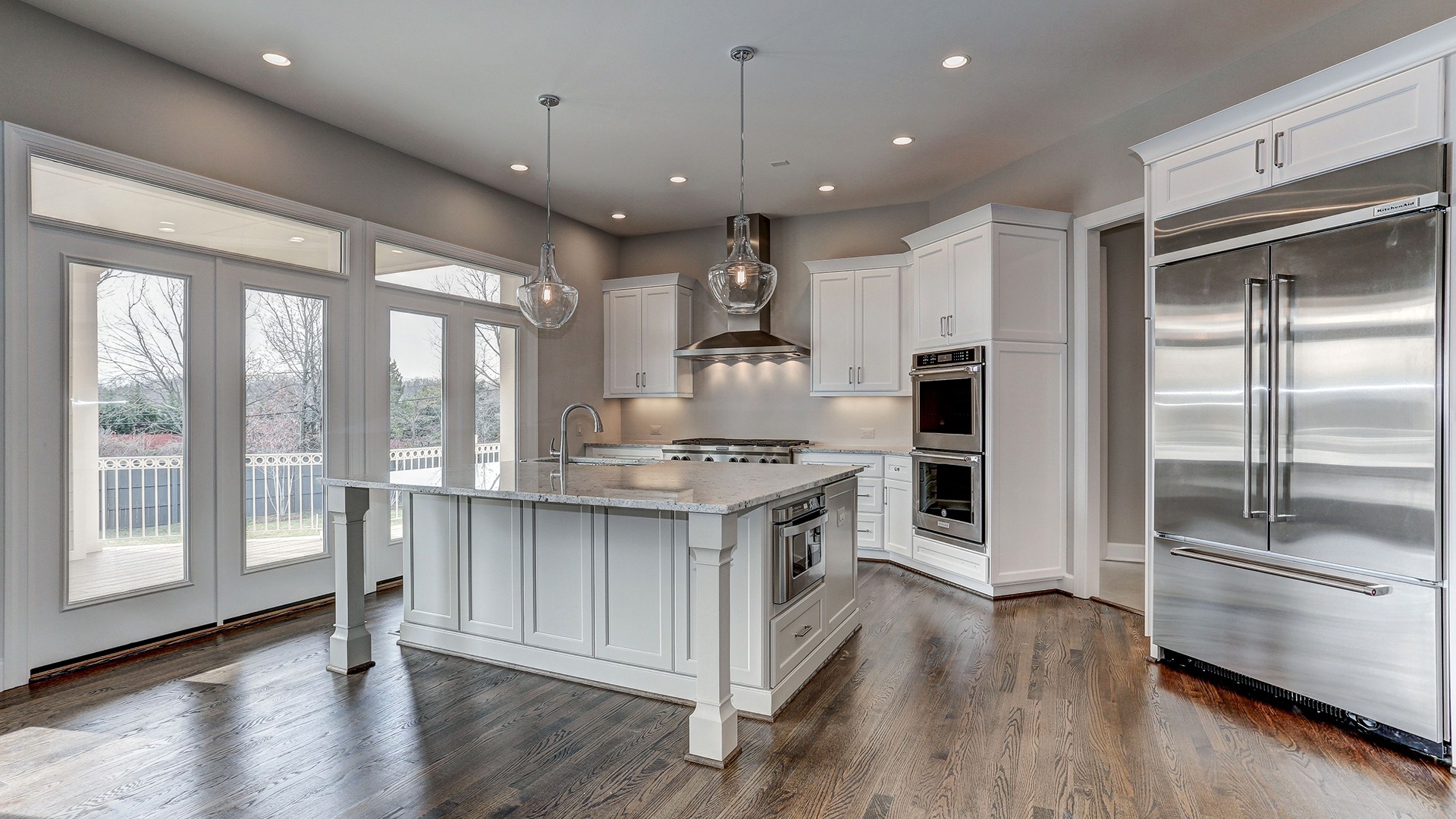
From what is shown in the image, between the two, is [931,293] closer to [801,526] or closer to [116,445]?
[801,526]

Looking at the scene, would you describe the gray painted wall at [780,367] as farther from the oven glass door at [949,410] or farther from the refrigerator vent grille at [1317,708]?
the refrigerator vent grille at [1317,708]

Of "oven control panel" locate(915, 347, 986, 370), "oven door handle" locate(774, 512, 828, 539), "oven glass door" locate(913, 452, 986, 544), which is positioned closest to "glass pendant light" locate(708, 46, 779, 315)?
"oven door handle" locate(774, 512, 828, 539)

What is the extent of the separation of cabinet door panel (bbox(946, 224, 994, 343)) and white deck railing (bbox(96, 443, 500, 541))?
3.84 meters

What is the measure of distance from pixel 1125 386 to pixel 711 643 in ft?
15.3

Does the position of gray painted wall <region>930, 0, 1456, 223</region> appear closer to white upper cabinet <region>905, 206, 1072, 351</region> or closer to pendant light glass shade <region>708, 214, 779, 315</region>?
white upper cabinet <region>905, 206, 1072, 351</region>

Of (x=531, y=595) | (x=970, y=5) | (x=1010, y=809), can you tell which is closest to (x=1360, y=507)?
(x=1010, y=809)

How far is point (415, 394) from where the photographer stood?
4887 mm

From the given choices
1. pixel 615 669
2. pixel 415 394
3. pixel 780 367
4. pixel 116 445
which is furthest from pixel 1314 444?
pixel 116 445

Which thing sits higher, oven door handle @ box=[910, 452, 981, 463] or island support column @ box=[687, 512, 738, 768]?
oven door handle @ box=[910, 452, 981, 463]

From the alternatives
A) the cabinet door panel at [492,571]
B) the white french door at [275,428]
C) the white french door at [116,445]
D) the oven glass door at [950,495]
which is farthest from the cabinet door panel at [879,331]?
the white french door at [116,445]

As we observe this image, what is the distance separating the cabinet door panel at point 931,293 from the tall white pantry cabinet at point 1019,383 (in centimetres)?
15

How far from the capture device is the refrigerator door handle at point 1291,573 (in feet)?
8.08

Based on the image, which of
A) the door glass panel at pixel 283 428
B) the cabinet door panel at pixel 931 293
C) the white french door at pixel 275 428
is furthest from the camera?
the cabinet door panel at pixel 931 293

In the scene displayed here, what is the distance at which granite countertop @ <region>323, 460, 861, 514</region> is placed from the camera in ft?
7.75
